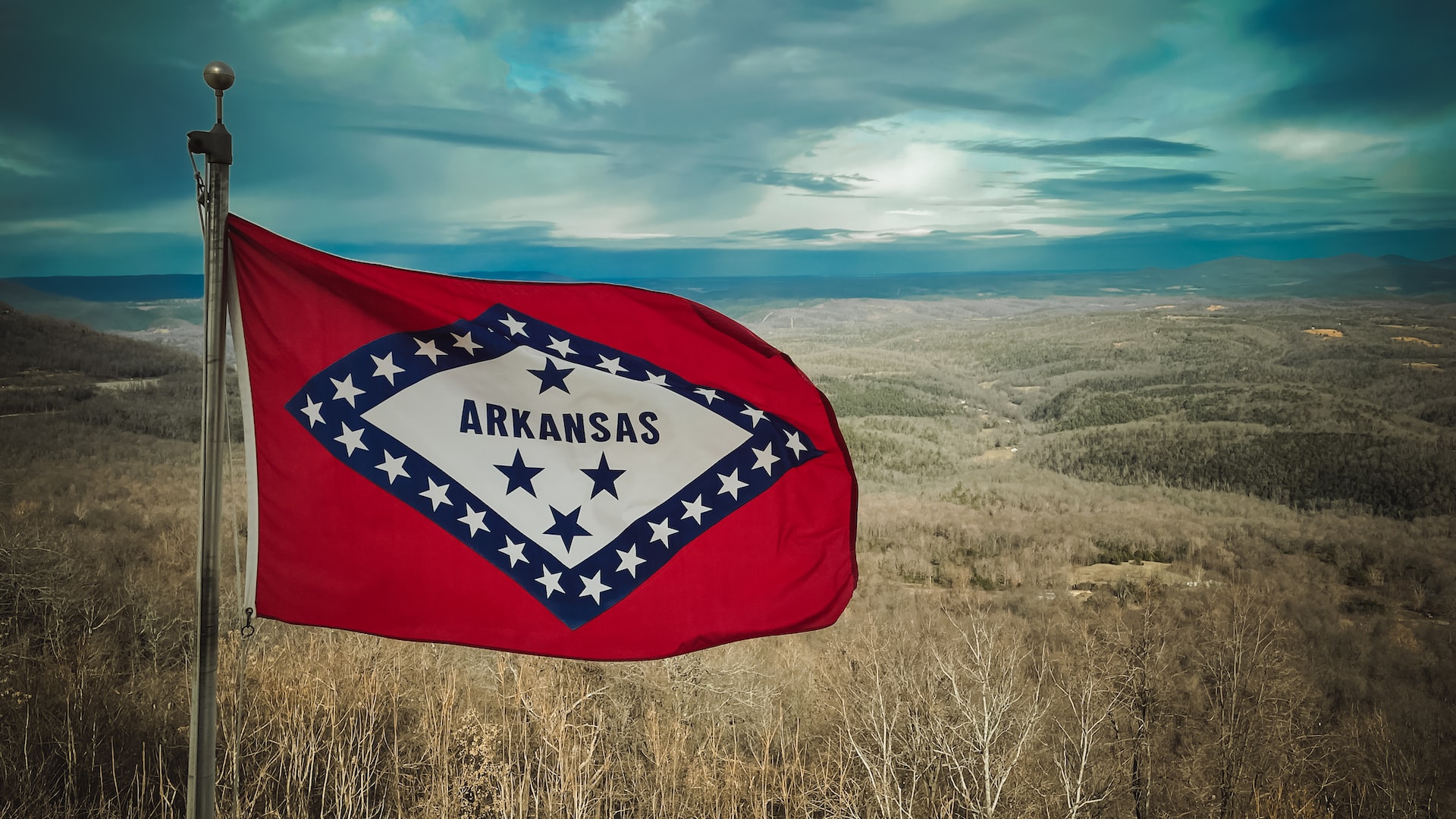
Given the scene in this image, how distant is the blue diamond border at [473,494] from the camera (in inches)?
151

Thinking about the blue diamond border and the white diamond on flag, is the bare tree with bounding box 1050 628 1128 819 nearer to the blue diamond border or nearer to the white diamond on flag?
the blue diamond border

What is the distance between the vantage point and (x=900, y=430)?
54594 millimetres

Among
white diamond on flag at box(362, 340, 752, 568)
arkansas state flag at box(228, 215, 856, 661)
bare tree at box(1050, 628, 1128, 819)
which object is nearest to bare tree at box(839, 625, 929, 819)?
bare tree at box(1050, 628, 1128, 819)

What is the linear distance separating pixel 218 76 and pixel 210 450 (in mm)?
1532

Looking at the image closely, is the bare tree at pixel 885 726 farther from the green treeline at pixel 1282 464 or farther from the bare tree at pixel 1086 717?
the green treeline at pixel 1282 464

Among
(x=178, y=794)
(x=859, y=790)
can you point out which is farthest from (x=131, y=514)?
(x=859, y=790)

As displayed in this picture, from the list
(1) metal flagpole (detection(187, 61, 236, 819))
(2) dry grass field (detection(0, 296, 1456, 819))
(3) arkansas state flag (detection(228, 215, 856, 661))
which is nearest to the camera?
(1) metal flagpole (detection(187, 61, 236, 819))

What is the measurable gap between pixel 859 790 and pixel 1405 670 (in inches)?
516

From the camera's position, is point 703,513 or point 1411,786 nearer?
point 703,513

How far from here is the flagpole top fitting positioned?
3.43m

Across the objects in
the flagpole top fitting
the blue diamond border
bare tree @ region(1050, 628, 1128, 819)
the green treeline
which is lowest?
the green treeline

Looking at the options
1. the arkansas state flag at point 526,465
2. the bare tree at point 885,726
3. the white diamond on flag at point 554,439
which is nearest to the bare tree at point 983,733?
the bare tree at point 885,726

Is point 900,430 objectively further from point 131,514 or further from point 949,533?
point 131,514

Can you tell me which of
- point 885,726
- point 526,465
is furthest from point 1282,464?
point 526,465
